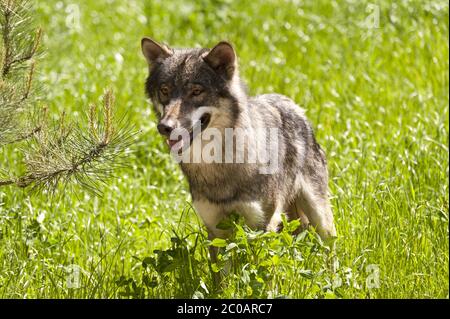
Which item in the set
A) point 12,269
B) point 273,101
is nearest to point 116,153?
point 12,269

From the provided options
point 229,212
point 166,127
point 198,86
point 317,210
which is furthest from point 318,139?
point 166,127

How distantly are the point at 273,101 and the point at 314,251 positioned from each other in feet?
4.53

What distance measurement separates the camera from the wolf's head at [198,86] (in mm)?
5039

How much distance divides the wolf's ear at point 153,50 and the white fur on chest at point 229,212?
3.09 feet

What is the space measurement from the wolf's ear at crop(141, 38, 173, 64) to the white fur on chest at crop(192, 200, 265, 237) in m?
0.94

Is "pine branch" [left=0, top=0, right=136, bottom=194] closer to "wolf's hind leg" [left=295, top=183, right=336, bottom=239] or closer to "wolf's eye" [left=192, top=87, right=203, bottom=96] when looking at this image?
"wolf's eye" [left=192, top=87, right=203, bottom=96]

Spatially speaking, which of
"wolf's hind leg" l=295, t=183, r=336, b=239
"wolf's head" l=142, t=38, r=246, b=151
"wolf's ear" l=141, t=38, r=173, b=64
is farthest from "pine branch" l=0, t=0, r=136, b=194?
"wolf's hind leg" l=295, t=183, r=336, b=239

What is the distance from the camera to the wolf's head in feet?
16.5

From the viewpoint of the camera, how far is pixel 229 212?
209 inches

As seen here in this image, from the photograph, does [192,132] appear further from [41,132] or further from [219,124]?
[41,132]

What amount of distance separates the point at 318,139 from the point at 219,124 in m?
2.31

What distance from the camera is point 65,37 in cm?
993

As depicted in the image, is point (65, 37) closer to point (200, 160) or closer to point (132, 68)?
point (132, 68)

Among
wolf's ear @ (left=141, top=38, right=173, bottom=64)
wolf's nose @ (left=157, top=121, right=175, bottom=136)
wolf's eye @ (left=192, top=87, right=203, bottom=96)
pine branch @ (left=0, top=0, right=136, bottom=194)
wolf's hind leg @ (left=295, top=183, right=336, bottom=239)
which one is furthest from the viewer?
wolf's hind leg @ (left=295, top=183, right=336, bottom=239)
